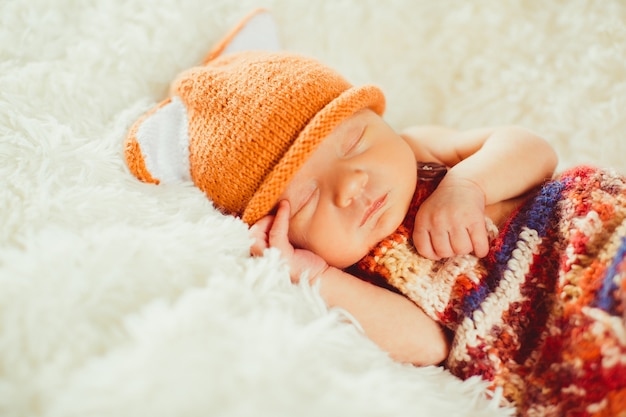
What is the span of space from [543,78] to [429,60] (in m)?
0.27

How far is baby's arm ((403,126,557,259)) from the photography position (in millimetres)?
863

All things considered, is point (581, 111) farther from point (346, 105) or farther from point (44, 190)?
point (44, 190)

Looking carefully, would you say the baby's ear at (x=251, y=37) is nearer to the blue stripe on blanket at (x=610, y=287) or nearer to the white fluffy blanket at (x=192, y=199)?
the white fluffy blanket at (x=192, y=199)

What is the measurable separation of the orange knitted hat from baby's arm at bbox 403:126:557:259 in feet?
0.70

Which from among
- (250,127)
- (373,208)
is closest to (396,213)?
(373,208)

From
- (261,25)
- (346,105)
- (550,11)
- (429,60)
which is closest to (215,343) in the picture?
(346,105)

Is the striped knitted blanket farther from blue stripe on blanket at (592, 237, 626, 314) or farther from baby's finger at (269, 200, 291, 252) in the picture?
baby's finger at (269, 200, 291, 252)

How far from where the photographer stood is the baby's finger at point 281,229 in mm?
827

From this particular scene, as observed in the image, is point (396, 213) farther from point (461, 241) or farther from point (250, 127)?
point (250, 127)

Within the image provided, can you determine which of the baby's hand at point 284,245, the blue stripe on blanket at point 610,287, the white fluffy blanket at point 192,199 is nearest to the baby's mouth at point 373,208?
the baby's hand at point 284,245

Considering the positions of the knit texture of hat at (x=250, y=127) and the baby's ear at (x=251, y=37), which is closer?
the knit texture of hat at (x=250, y=127)

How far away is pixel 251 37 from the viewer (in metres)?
1.14

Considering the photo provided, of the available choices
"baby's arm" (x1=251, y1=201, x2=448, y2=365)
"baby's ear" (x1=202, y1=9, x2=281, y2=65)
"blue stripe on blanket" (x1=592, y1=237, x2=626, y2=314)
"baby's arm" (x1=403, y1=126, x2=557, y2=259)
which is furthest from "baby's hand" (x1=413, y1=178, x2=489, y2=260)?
"baby's ear" (x1=202, y1=9, x2=281, y2=65)

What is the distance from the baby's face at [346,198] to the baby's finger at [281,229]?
0.07ft
